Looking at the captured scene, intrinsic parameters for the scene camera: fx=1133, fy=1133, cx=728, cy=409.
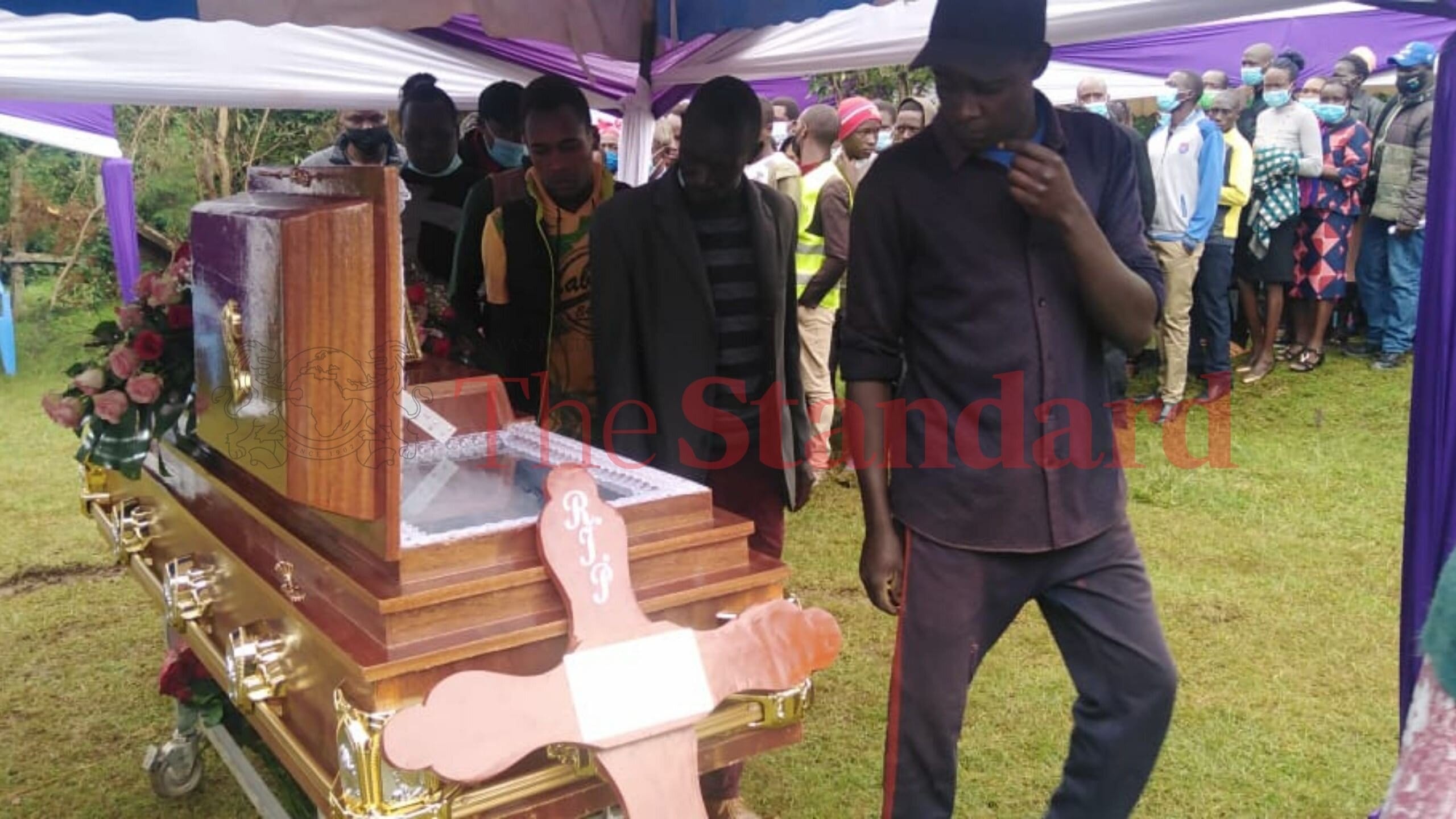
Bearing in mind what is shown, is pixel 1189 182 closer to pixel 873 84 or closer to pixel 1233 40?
pixel 1233 40

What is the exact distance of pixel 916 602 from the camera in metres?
2.04

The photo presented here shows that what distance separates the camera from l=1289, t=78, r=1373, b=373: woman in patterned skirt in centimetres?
732

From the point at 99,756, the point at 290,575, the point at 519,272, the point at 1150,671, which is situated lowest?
the point at 99,756

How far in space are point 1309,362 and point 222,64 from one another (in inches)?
266

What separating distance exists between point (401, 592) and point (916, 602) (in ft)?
3.15

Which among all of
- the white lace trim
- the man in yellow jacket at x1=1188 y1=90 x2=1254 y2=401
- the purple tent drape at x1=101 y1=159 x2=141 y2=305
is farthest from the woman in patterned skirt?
the purple tent drape at x1=101 y1=159 x2=141 y2=305

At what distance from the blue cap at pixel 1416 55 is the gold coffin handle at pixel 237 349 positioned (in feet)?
23.8

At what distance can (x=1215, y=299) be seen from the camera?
7.37 metres

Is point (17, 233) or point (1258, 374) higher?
point (17, 233)

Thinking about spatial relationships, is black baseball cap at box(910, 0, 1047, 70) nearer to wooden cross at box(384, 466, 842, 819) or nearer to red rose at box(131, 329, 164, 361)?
wooden cross at box(384, 466, 842, 819)

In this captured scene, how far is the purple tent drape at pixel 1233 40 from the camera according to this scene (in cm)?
496

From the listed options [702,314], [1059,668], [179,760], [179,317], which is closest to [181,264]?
[179,317]

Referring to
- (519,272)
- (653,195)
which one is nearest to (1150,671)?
(653,195)

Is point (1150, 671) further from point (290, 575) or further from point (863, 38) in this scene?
point (863, 38)
